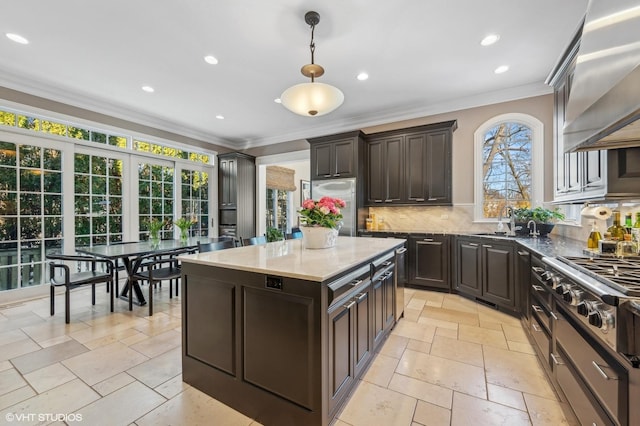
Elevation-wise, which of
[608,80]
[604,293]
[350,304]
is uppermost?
[608,80]

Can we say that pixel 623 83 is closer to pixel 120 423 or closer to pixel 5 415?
pixel 120 423

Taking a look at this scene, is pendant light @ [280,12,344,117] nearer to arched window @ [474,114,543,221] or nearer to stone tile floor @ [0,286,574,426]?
stone tile floor @ [0,286,574,426]

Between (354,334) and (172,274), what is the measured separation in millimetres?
2668

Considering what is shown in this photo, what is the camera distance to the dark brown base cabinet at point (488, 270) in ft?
9.89

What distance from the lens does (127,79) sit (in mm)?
3586

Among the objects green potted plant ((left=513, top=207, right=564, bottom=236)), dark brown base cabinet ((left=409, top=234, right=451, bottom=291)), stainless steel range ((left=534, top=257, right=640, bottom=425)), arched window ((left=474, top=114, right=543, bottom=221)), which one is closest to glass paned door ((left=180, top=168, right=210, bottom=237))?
dark brown base cabinet ((left=409, top=234, right=451, bottom=291))

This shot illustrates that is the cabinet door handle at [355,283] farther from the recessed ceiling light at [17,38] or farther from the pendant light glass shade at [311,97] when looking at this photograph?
the recessed ceiling light at [17,38]

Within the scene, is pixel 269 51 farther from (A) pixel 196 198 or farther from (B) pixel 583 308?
(A) pixel 196 198

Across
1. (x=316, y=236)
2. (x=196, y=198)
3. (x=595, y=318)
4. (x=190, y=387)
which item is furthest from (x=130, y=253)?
(x=595, y=318)

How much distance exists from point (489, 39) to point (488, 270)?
8.38 feet

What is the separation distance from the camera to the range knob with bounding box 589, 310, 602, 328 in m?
1.09

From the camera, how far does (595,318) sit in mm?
1117

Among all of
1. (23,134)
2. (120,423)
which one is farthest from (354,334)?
(23,134)

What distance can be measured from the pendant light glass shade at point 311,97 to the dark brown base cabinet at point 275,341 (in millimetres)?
1369
